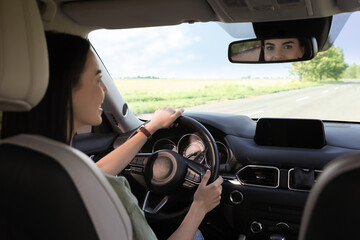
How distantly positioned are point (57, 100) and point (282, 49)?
5.66ft

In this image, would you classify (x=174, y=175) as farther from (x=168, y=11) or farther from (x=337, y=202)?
(x=337, y=202)

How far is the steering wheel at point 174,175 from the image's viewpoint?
2.74 m

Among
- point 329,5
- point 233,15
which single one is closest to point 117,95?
point 233,15

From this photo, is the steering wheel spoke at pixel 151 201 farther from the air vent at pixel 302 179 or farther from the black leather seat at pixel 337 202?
the black leather seat at pixel 337 202

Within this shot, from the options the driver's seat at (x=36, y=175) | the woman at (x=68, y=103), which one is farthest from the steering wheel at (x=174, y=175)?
the driver's seat at (x=36, y=175)

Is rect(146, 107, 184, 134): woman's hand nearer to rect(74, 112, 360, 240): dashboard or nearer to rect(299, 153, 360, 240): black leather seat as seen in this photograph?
rect(74, 112, 360, 240): dashboard

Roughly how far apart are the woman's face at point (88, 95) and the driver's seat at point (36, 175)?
8.3 inches

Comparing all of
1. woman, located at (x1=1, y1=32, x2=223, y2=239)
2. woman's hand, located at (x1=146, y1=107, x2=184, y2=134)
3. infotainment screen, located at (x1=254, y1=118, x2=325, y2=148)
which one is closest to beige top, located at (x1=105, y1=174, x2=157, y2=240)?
woman, located at (x1=1, y1=32, x2=223, y2=239)

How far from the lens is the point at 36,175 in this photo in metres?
1.19

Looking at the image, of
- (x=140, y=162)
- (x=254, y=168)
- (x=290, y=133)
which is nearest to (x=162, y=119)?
(x=140, y=162)

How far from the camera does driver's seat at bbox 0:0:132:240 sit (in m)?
1.18

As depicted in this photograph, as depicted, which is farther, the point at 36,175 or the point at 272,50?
the point at 272,50

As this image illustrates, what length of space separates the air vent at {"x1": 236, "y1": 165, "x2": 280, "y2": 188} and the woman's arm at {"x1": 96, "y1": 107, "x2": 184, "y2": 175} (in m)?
0.86

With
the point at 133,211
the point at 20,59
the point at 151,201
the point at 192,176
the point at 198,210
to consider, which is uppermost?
the point at 20,59
